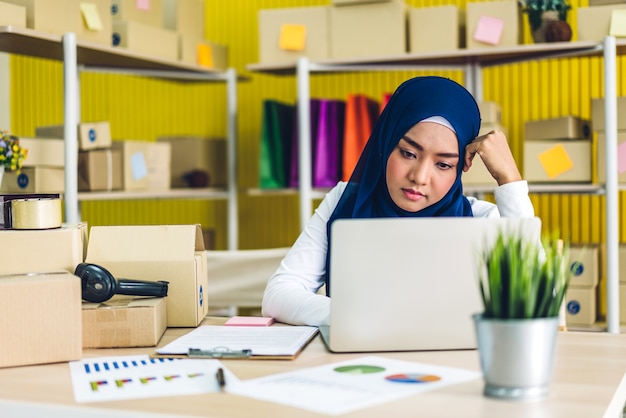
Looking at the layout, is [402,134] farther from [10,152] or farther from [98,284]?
[10,152]

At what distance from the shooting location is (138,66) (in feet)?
11.4

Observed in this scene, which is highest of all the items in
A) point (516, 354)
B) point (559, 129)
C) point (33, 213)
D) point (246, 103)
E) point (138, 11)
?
point (138, 11)

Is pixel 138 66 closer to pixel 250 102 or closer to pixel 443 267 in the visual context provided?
pixel 250 102

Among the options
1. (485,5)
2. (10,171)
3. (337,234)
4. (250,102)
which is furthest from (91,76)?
(337,234)

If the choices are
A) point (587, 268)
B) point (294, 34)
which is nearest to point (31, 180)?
point (294, 34)

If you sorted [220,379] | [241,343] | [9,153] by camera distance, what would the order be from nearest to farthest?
[220,379] < [241,343] < [9,153]

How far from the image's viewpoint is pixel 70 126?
113 inches

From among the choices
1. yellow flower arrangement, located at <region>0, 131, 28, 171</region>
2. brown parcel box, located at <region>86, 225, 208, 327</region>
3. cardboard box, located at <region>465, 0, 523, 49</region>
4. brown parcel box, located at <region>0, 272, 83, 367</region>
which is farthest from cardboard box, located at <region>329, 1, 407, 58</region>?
brown parcel box, located at <region>0, 272, 83, 367</region>

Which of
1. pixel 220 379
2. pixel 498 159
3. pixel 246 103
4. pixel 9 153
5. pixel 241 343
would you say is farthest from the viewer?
pixel 246 103

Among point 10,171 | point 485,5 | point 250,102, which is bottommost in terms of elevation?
point 10,171

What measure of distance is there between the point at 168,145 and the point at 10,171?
738 mm

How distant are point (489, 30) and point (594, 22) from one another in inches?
14.7

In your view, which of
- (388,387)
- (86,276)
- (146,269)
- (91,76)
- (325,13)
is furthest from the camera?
(91,76)

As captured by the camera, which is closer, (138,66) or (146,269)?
(146,269)
